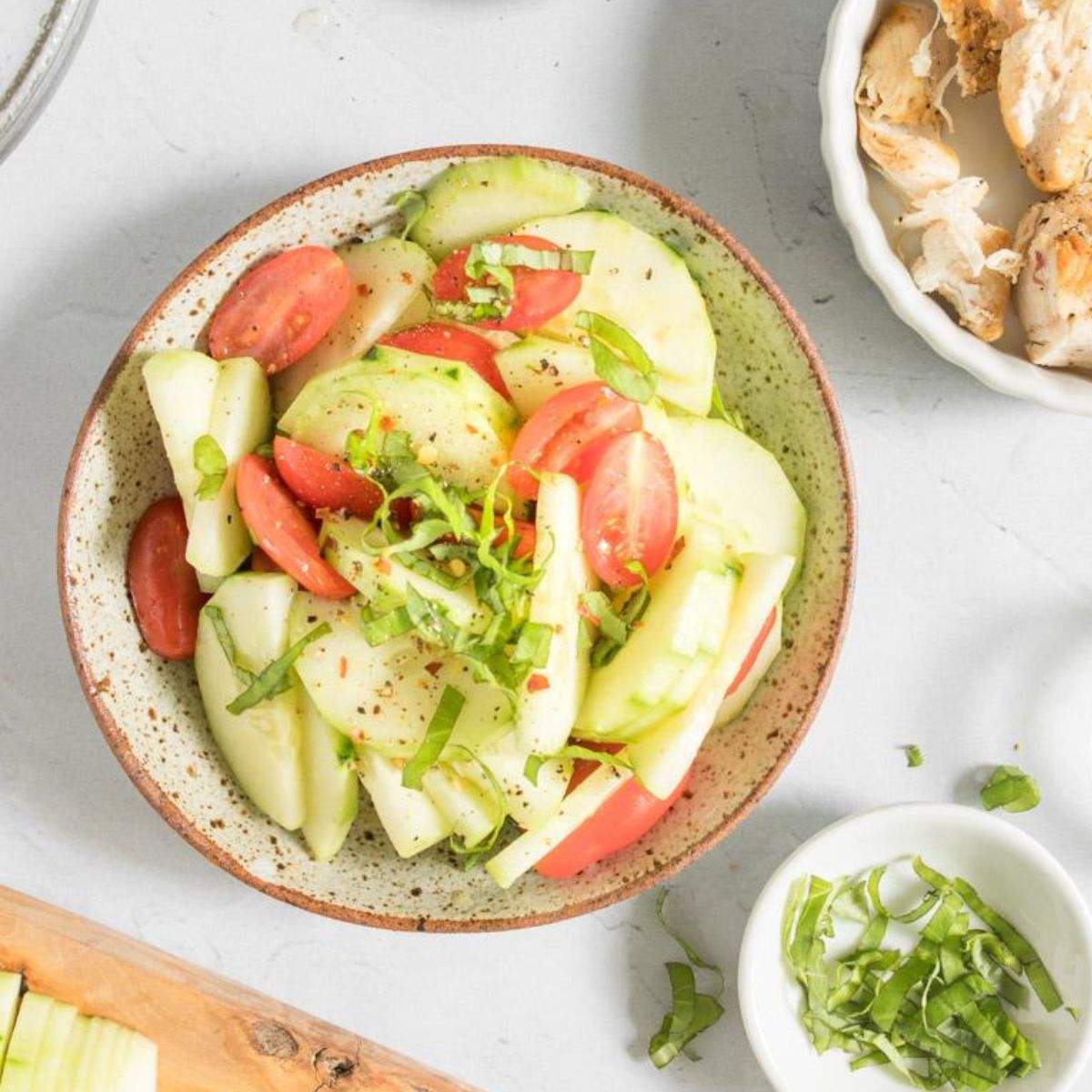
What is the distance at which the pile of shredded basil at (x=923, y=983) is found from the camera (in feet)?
6.35

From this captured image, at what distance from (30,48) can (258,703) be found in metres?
0.91

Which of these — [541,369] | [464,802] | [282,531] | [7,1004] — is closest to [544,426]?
[541,369]

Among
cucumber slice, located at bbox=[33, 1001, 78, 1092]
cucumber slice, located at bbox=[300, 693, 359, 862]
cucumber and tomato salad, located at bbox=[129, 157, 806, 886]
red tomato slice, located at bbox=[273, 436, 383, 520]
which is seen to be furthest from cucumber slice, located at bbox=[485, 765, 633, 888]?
cucumber slice, located at bbox=[33, 1001, 78, 1092]

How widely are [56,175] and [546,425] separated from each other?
0.83m

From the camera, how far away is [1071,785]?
2.03m

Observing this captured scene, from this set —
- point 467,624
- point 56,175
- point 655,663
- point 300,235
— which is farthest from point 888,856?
point 56,175

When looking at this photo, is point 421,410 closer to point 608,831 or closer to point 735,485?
point 735,485

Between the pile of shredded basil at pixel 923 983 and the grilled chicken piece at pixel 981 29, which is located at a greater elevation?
the grilled chicken piece at pixel 981 29

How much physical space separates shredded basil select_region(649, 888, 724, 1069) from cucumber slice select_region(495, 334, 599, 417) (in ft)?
2.54

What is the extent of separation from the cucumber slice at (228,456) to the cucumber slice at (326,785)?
20 centimetres

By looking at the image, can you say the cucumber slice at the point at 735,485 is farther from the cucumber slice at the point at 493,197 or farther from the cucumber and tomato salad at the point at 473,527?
the cucumber slice at the point at 493,197

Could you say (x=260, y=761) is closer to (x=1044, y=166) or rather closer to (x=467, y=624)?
(x=467, y=624)

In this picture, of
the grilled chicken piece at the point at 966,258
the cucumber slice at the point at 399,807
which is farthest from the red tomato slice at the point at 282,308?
the grilled chicken piece at the point at 966,258

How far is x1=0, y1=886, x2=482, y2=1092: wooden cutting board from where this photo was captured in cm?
196
